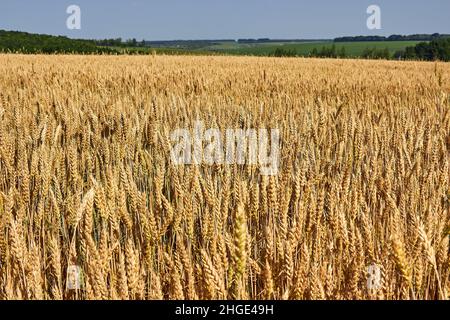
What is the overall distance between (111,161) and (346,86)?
435 cm

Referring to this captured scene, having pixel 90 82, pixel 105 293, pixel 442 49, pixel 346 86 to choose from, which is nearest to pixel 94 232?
pixel 105 293

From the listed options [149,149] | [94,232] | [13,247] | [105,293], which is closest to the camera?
[105,293]

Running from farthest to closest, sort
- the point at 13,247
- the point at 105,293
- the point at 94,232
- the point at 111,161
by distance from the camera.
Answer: the point at 111,161 → the point at 94,232 → the point at 13,247 → the point at 105,293

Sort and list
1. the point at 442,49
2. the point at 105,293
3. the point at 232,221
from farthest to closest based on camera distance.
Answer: the point at 442,49
the point at 232,221
the point at 105,293

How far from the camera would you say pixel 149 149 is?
2.86 m

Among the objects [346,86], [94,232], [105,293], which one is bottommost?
[94,232]

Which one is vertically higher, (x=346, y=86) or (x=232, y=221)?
(x=346, y=86)

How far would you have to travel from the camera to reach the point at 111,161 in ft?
8.32
